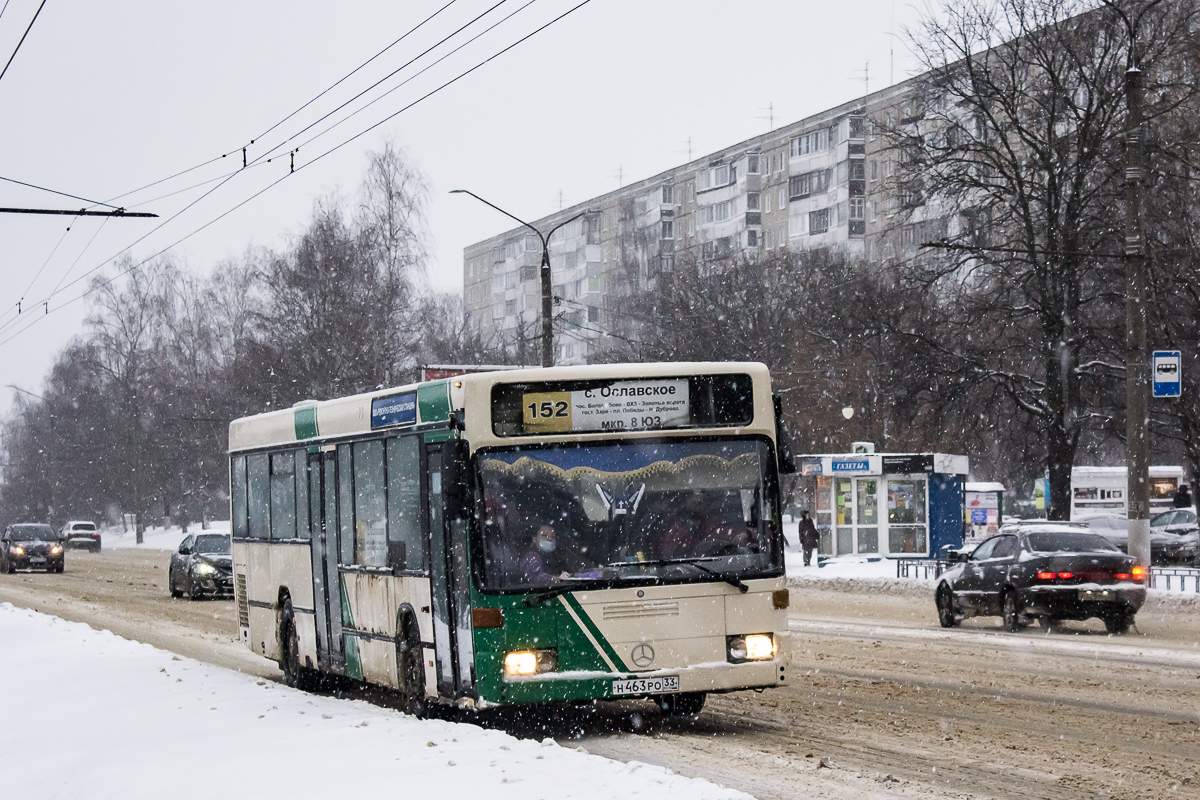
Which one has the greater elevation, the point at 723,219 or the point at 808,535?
the point at 723,219

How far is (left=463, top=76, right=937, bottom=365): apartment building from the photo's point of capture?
8175cm

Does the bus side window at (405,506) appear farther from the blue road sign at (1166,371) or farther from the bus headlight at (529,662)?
the blue road sign at (1166,371)

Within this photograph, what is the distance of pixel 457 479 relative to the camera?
449 inches

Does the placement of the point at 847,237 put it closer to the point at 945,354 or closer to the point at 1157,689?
the point at 945,354

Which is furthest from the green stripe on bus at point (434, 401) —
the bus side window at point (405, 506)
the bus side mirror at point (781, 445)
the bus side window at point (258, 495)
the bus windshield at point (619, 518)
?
the bus side window at point (258, 495)

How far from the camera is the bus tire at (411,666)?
41.1ft

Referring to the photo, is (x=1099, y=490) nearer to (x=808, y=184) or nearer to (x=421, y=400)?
(x=808, y=184)

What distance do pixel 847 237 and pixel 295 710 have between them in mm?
73601

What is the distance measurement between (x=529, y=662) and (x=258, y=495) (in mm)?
6797

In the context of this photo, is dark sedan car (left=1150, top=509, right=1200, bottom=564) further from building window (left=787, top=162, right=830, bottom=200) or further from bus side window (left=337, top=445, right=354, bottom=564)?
building window (left=787, top=162, right=830, bottom=200)

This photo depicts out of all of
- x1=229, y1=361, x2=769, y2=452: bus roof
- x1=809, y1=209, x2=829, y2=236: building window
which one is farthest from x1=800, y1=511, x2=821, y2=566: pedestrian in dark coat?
x1=809, y1=209, x2=829, y2=236: building window

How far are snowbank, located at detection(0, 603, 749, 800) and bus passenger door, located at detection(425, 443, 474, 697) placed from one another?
0.49 m

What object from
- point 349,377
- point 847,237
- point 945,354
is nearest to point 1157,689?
point 945,354

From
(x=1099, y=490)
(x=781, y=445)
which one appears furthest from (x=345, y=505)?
(x=1099, y=490)
